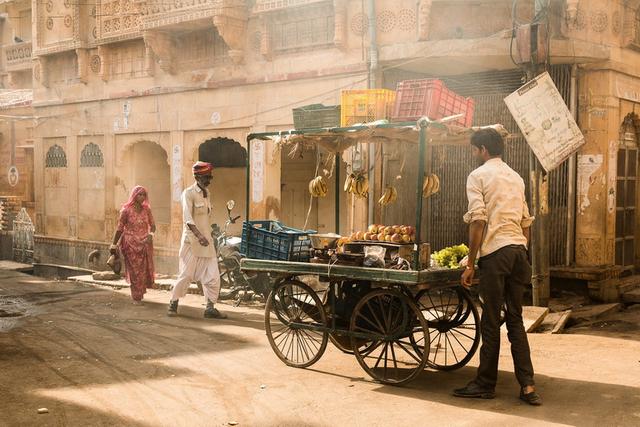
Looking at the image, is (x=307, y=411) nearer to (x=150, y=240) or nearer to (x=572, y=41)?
(x=150, y=240)

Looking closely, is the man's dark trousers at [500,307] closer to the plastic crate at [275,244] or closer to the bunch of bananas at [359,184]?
the plastic crate at [275,244]

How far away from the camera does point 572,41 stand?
34.7 feet

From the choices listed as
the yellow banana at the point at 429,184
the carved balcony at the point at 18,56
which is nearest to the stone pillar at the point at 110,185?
the carved balcony at the point at 18,56

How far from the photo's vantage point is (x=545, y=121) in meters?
8.66

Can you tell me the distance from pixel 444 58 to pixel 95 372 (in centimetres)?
711

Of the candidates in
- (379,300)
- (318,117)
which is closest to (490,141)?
(379,300)

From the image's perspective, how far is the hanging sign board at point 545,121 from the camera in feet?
28.3

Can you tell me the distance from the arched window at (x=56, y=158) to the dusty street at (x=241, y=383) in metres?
10.6

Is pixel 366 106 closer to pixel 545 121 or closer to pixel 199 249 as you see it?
pixel 545 121

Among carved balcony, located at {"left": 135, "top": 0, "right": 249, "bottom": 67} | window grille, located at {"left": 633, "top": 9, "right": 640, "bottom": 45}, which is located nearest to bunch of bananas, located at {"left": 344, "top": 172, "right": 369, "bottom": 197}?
window grille, located at {"left": 633, "top": 9, "right": 640, "bottom": 45}

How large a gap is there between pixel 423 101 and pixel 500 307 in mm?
1949

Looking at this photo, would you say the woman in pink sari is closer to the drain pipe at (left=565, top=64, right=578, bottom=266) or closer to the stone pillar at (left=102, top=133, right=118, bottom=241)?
the drain pipe at (left=565, top=64, right=578, bottom=266)

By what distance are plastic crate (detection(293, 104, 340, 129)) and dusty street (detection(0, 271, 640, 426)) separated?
2328mm

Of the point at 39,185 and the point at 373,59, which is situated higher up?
the point at 373,59
